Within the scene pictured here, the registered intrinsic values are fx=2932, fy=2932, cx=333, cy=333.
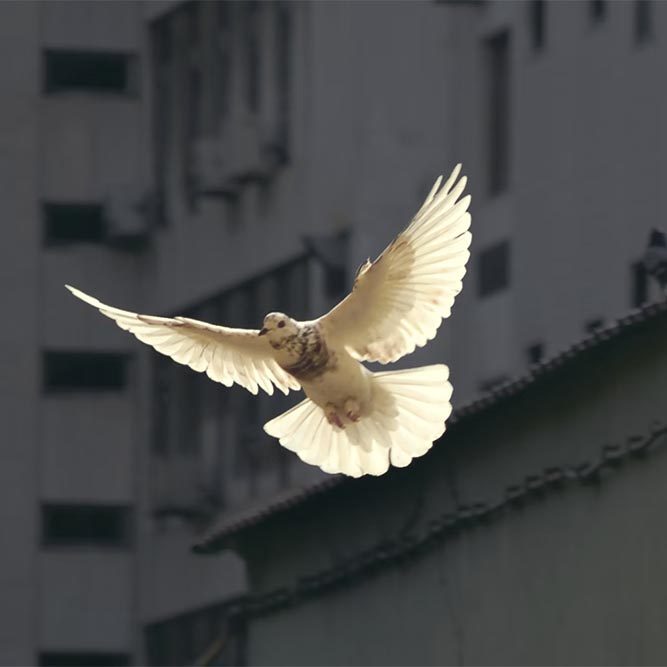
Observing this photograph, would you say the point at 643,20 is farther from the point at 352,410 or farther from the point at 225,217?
the point at 352,410

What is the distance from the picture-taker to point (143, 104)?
57.7 m

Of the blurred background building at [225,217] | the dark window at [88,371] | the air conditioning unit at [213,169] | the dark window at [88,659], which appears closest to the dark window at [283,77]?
the blurred background building at [225,217]

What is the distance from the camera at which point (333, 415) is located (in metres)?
21.1

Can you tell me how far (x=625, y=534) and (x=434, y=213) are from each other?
4.98m

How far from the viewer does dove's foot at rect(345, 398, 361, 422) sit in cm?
2092

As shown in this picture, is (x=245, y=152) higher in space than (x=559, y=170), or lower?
higher

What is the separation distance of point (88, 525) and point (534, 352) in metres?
20.2

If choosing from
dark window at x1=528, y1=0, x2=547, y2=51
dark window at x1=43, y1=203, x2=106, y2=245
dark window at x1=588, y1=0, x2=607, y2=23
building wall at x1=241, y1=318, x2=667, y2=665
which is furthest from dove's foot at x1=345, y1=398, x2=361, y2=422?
dark window at x1=43, y1=203, x2=106, y2=245

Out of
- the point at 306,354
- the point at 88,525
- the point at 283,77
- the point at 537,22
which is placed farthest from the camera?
the point at 88,525

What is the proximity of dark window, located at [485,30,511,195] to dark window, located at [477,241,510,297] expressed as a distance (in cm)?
96

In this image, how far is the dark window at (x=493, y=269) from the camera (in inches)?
1641

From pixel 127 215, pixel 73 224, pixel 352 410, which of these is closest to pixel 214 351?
pixel 352 410

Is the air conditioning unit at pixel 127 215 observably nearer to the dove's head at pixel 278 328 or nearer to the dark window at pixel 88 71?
the dark window at pixel 88 71

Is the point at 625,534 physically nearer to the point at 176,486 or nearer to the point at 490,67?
the point at 490,67
